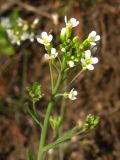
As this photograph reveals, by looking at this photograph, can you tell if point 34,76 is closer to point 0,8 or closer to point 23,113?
point 23,113

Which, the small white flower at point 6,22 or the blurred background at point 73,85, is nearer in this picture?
the blurred background at point 73,85

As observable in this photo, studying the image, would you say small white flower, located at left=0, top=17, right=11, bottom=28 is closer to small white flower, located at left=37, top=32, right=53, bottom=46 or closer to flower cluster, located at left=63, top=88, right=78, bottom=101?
small white flower, located at left=37, top=32, right=53, bottom=46

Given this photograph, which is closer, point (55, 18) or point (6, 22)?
point (6, 22)

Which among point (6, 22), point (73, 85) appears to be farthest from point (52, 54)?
point (6, 22)

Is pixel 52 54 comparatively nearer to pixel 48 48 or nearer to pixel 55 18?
pixel 48 48

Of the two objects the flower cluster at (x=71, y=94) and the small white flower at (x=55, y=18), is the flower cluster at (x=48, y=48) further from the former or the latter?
the small white flower at (x=55, y=18)

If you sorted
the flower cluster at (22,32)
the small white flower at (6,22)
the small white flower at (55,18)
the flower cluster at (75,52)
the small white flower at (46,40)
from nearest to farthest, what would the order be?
1. the flower cluster at (75,52)
2. the small white flower at (46,40)
3. the flower cluster at (22,32)
4. the small white flower at (6,22)
5. the small white flower at (55,18)

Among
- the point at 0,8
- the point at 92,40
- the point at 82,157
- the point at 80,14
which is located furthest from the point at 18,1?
the point at 92,40

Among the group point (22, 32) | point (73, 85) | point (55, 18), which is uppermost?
point (22, 32)

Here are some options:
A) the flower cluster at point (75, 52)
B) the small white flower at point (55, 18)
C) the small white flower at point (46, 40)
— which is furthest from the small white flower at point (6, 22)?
the flower cluster at point (75, 52)
